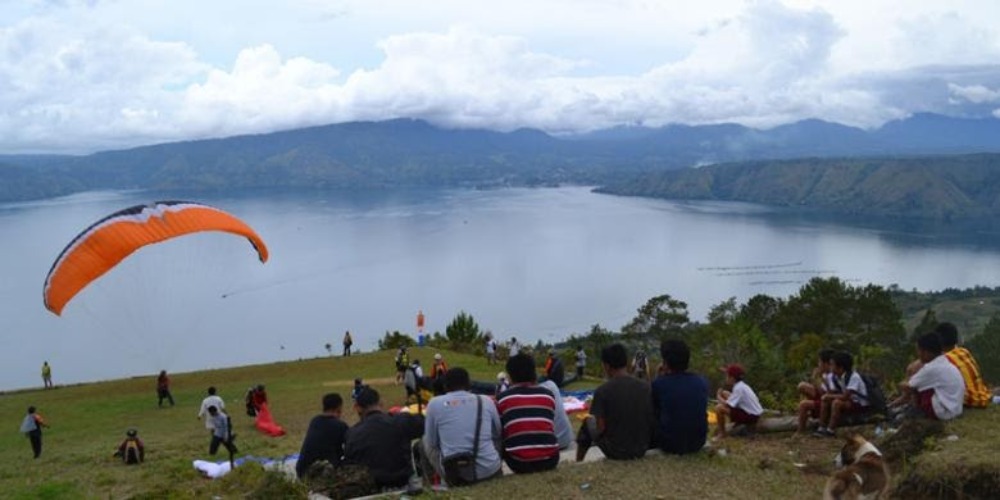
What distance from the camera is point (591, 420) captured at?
25.3 feet

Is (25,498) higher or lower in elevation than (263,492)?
lower

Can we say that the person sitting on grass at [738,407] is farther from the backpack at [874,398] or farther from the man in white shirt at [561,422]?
the man in white shirt at [561,422]

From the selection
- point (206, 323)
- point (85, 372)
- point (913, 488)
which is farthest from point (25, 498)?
point (206, 323)

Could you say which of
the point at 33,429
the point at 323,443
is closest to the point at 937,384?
the point at 323,443

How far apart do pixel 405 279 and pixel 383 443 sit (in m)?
113

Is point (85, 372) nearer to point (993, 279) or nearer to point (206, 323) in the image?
point (206, 323)

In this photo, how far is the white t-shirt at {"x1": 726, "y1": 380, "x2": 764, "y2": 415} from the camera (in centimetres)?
965

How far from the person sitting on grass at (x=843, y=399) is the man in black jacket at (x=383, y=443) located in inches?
207

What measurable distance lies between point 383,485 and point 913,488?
491 cm

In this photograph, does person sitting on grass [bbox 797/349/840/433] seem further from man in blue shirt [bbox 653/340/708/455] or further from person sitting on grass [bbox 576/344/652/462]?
person sitting on grass [bbox 576/344/652/462]

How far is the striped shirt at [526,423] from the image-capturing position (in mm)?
7008

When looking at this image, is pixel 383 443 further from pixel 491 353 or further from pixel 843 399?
pixel 491 353

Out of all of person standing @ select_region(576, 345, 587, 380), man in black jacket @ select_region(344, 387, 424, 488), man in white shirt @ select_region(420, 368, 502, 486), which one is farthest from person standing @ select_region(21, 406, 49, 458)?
person standing @ select_region(576, 345, 587, 380)


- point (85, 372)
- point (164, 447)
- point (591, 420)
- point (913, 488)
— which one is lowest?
point (85, 372)
